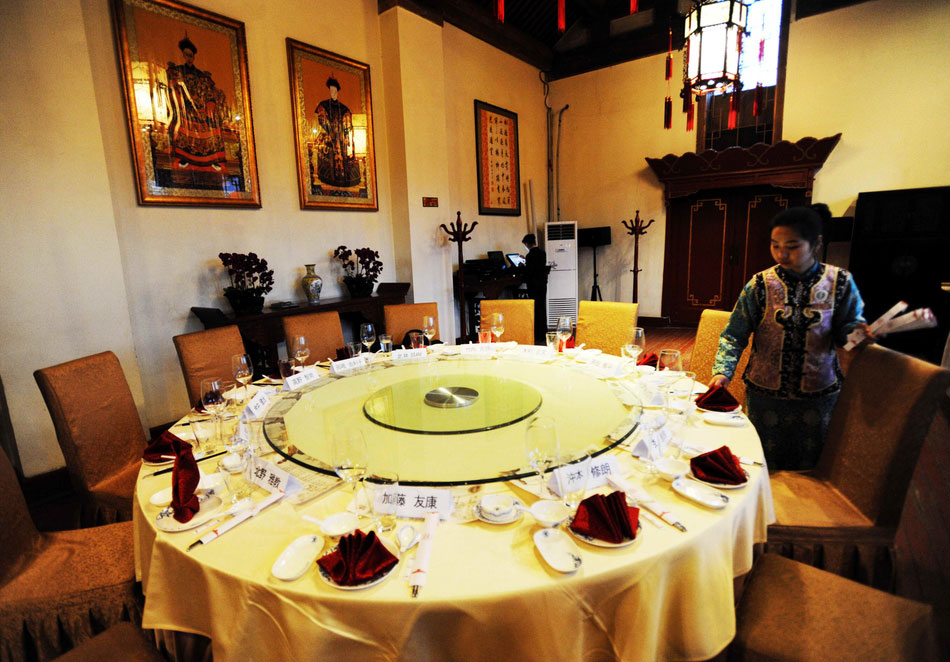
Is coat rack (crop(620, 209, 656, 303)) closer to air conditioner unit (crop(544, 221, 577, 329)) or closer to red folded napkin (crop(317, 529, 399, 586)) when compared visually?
air conditioner unit (crop(544, 221, 577, 329))

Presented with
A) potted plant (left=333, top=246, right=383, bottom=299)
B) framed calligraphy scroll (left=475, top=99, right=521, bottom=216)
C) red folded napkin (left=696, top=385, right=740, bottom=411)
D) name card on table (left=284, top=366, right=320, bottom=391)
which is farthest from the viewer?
framed calligraphy scroll (left=475, top=99, right=521, bottom=216)

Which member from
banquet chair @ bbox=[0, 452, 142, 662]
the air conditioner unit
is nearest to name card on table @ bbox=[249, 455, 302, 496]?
banquet chair @ bbox=[0, 452, 142, 662]

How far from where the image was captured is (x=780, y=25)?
575cm

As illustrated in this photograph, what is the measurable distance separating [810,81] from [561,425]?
657cm

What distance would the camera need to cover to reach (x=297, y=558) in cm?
94

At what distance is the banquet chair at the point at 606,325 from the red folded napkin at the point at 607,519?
1911 millimetres

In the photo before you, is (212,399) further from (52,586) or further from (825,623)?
(825,623)

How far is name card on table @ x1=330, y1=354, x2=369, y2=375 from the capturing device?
230 cm

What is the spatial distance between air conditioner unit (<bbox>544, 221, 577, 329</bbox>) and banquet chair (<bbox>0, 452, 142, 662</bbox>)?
233 inches

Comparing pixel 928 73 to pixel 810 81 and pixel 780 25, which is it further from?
pixel 780 25

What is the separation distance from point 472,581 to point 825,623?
0.90 m

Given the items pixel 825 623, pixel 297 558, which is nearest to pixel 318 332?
pixel 297 558

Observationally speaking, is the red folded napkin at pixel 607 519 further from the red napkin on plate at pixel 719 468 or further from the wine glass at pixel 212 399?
the wine glass at pixel 212 399

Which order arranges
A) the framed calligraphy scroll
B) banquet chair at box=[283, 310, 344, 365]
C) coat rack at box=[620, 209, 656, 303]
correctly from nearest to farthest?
banquet chair at box=[283, 310, 344, 365] < the framed calligraphy scroll < coat rack at box=[620, 209, 656, 303]
